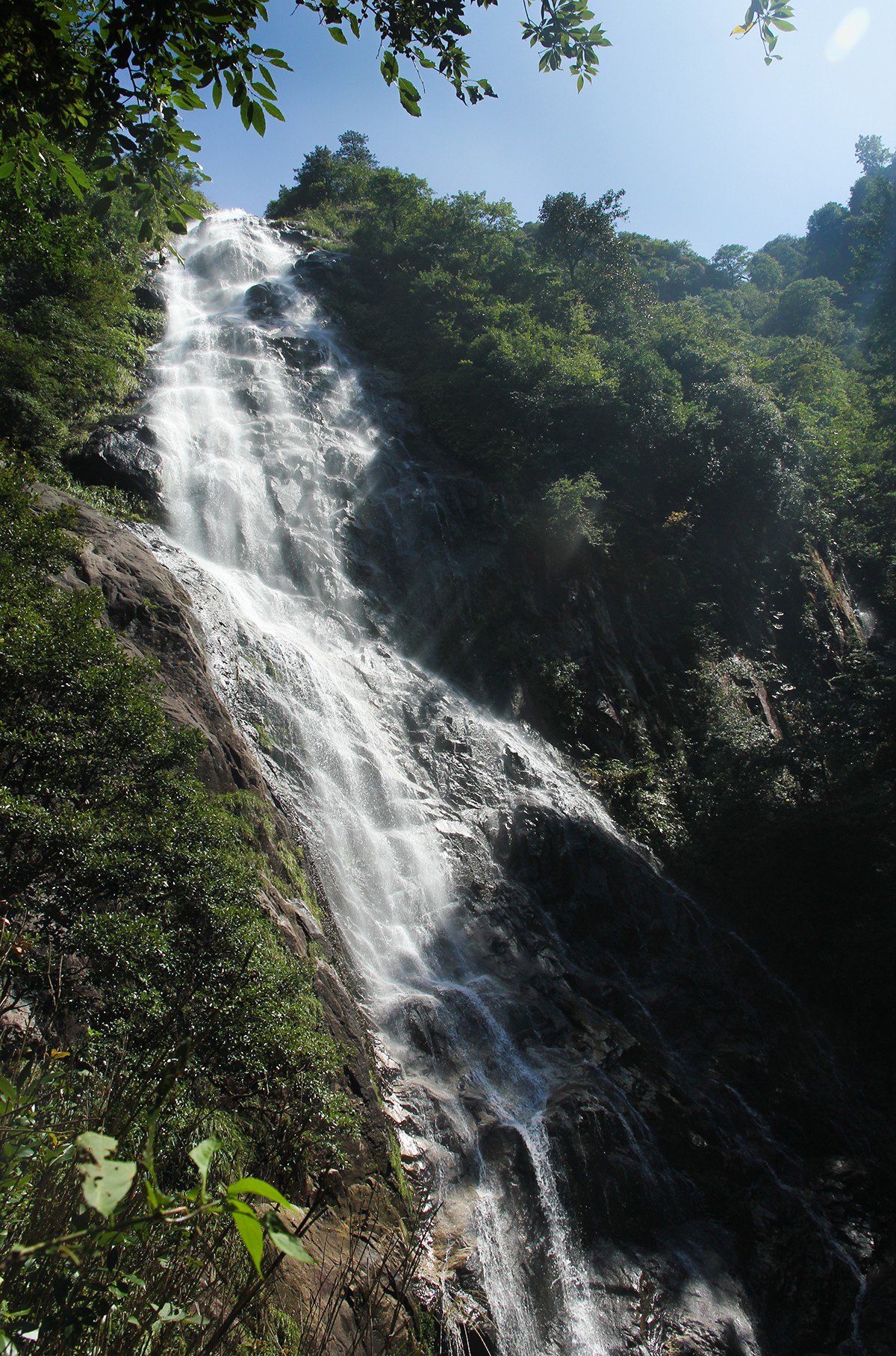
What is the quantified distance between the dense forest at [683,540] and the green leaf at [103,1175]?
13.9 metres

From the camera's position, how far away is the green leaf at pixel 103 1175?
891 mm

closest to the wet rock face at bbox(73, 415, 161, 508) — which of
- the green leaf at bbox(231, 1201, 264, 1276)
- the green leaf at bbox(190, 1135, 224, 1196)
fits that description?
the green leaf at bbox(190, 1135, 224, 1196)

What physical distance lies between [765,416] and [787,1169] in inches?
763

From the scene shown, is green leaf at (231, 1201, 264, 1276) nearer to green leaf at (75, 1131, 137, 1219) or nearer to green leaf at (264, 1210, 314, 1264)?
green leaf at (264, 1210, 314, 1264)

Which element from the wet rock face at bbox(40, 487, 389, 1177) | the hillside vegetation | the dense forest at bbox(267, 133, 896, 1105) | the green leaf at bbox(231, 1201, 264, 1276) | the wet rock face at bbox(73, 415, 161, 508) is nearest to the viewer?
the green leaf at bbox(231, 1201, 264, 1276)

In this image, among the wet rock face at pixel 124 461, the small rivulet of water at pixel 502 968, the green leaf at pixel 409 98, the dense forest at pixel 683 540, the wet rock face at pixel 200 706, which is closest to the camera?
the green leaf at pixel 409 98

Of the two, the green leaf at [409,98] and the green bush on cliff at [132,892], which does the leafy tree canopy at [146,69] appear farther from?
the green bush on cliff at [132,892]

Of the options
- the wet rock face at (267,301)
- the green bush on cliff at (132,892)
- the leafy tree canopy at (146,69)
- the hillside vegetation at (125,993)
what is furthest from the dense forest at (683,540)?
the leafy tree canopy at (146,69)

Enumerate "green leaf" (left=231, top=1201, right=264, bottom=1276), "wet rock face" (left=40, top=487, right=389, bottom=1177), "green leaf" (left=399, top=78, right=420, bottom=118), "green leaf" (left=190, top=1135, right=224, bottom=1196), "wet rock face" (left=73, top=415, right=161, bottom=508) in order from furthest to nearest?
"wet rock face" (left=73, top=415, right=161, bottom=508) → "wet rock face" (left=40, top=487, right=389, bottom=1177) → "green leaf" (left=399, top=78, right=420, bottom=118) → "green leaf" (left=190, top=1135, right=224, bottom=1196) → "green leaf" (left=231, top=1201, right=264, bottom=1276)

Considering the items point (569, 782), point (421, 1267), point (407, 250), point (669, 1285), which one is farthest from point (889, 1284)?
point (407, 250)

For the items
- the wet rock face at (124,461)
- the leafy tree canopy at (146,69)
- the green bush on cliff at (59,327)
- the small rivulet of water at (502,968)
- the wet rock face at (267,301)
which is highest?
the wet rock face at (267,301)

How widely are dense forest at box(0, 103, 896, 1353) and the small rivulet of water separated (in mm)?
1432

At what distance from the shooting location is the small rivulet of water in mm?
7203

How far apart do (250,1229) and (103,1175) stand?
0.20 metres
